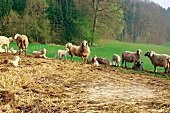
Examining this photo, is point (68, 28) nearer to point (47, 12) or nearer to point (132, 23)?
point (47, 12)

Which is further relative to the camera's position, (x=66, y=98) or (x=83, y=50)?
(x=83, y=50)

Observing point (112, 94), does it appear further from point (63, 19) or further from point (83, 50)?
point (63, 19)

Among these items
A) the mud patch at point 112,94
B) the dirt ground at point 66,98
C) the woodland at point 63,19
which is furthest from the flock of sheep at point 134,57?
the woodland at point 63,19

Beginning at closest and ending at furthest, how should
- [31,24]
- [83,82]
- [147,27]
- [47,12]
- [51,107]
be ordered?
[51,107] → [83,82] → [31,24] → [47,12] → [147,27]

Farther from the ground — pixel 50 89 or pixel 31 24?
pixel 31 24

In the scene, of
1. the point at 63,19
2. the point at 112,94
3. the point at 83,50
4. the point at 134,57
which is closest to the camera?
the point at 112,94

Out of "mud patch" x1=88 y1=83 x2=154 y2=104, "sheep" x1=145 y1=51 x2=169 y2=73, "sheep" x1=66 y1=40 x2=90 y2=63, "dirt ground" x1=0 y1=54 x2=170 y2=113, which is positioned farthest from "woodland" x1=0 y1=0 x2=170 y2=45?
"mud patch" x1=88 y1=83 x2=154 y2=104

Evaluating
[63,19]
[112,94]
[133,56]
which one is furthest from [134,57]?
[63,19]

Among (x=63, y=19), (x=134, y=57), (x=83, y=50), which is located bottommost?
(x=134, y=57)

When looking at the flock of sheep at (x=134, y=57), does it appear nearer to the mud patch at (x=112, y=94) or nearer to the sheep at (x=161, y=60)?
the sheep at (x=161, y=60)

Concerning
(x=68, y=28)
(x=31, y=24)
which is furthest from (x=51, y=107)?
(x=68, y=28)

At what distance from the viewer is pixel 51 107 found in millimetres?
4816

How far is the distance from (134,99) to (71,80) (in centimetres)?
262

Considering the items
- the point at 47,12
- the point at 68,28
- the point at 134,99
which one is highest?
the point at 47,12
